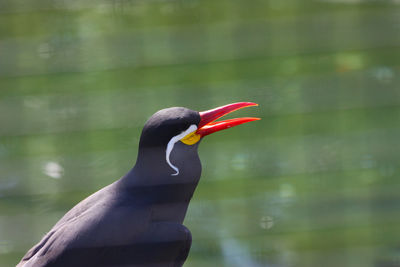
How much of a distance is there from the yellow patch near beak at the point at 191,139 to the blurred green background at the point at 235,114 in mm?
562

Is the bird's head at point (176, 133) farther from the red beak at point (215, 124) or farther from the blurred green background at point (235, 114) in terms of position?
the blurred green background at point (235, 114)

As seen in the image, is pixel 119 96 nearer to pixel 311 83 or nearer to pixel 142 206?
pixel 311 83

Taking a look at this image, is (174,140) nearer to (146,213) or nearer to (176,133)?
(176,133)

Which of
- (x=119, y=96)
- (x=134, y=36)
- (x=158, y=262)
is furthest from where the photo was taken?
(x=134, y=36)

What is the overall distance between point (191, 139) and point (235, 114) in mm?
1029

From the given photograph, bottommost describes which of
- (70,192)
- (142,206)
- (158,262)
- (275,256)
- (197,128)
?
(275,256)

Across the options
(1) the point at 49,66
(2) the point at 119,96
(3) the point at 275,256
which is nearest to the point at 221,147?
(2) the point at 119,96

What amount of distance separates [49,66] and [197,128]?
1.25 meters

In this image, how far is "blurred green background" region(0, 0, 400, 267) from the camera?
6.88 feet

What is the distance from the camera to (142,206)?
1416 millimetres

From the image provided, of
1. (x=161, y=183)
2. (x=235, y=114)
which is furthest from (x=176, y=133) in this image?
(x=235, y=114)

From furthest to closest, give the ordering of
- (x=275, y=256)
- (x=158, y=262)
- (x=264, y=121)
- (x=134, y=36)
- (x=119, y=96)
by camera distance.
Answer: (x=134, y=36) → (x=264, y=121) → (x=119, y=96) → (x=275, y=256) → (x=158, y=262)

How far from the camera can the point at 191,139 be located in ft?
4.90

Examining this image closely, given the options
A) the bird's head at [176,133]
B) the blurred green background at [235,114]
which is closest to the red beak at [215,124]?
the bird's head at [176,133]
